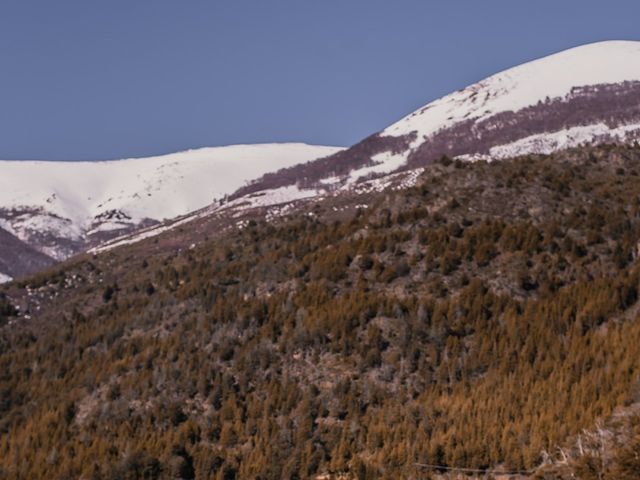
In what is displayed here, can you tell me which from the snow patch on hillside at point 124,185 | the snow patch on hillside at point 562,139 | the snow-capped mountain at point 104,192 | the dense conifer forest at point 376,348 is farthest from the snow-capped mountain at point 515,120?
the dense conifer forest at point 376,348

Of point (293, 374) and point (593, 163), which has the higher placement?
point (593, 163)

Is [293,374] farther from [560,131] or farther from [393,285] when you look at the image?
[560,131]

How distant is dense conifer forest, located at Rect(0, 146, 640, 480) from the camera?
26.0 m

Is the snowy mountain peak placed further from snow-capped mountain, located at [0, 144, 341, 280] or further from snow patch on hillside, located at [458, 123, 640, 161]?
snow-capped mountain, located at [0, 144, 341, 280]

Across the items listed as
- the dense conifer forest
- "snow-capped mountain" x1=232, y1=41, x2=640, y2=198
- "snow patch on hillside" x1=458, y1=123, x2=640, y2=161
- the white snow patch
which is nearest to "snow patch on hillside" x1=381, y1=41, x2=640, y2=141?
"snow-capped mountain" x1=232, y1=41, x2=640, y2=198

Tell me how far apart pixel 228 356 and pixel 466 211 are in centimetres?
1061

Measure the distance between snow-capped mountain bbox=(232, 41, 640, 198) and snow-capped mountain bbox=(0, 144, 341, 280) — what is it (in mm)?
14968

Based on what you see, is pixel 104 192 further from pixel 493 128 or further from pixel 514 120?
pixel 514 120

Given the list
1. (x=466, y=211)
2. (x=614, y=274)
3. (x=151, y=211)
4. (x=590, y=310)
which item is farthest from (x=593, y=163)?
(x=151, y=211)

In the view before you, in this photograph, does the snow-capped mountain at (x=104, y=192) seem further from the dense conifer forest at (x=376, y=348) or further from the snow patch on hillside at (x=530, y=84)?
the dense conifer forest at (x=376, y=348)

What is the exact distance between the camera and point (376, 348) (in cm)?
3025

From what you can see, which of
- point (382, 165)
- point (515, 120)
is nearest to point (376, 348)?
point (382, 165)

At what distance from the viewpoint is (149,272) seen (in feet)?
153

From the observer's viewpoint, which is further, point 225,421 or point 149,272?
point 149,272
